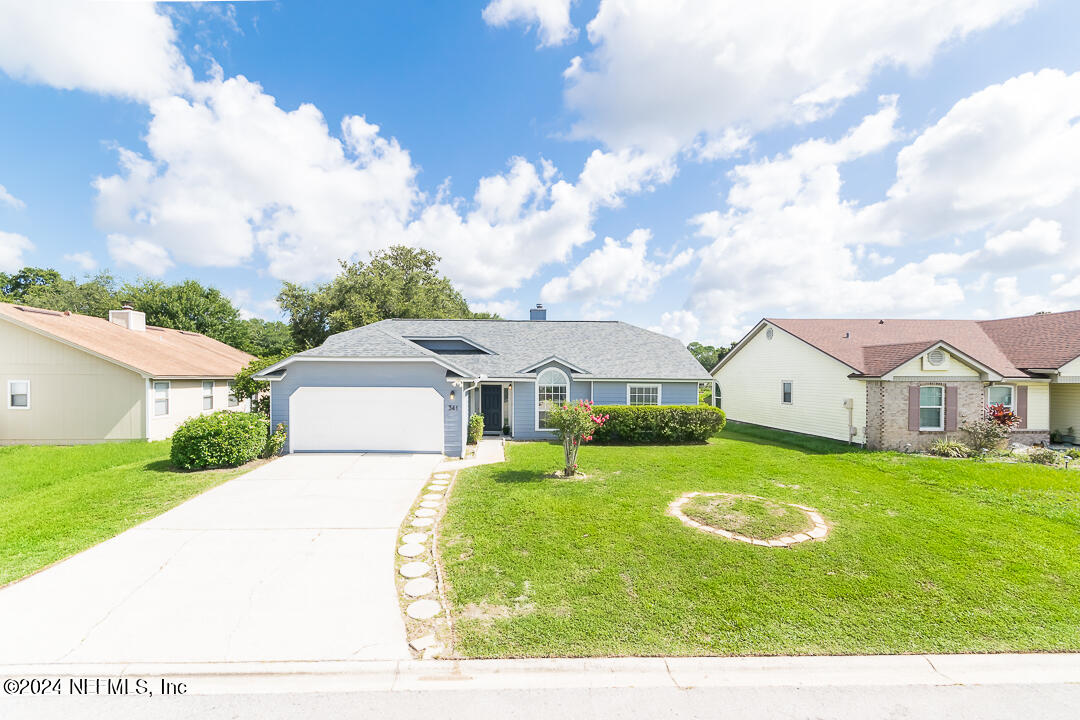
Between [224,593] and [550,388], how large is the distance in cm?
1169

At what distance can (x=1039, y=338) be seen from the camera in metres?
16.2

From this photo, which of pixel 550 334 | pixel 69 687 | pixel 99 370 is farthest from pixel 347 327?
pixel 69 687

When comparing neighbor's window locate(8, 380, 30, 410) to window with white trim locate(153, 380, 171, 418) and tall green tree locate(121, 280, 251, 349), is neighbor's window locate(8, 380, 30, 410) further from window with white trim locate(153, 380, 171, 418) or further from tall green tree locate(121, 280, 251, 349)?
tall green tree locate(121, 280, 251, 349)

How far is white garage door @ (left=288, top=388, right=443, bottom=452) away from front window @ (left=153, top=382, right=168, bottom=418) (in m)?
7.84

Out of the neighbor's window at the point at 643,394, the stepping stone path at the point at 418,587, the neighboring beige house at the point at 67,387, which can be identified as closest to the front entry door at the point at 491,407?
the neighbor's window at the point at 643,394

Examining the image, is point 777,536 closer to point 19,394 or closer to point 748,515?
point 748,515

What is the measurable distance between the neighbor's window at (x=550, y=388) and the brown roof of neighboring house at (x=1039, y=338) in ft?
57.9

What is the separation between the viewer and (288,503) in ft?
25.0

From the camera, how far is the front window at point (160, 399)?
15.1 m

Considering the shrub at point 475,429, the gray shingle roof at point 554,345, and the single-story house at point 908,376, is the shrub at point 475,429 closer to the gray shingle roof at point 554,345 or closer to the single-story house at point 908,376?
the gray shingle roof at point 554,345

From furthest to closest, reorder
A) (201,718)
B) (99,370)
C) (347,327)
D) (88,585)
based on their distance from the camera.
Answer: (347,327) < (99,370) < (88,585) < (201,718)

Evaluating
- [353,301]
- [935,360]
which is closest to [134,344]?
[353,301]

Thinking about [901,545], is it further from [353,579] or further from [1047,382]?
[1047,382]

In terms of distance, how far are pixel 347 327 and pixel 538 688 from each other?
84.2ft
